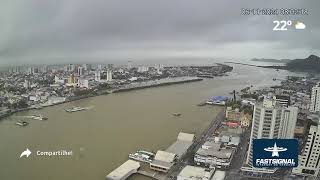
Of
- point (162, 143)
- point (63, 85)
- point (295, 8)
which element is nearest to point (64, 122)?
point (63, 85)

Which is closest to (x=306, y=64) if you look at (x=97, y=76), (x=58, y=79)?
(x=97, y=76)

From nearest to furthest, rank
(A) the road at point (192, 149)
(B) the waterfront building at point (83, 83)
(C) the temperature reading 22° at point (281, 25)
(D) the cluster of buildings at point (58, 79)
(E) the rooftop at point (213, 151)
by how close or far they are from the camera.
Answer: (C) the temperature reading 22° at point (281, 25) → (D) the cluster of buildings at point (58, 79) → (A) the road at point (192, 149) → (E) the rooftop at point (213, 151) → (B) the waterfront building at point (83, 83)

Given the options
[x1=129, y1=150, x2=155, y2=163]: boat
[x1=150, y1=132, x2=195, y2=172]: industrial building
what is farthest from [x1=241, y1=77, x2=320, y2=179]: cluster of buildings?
[x1=129, y1=150, x2=155, y2=163]: boat

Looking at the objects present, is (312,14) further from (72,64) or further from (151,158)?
(72,64)

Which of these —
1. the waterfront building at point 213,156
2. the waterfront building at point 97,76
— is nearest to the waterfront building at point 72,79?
the waterfront building at point 97,76

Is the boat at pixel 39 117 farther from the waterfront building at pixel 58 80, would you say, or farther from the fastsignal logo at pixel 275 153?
the fastsignal logo at pixel 275 153

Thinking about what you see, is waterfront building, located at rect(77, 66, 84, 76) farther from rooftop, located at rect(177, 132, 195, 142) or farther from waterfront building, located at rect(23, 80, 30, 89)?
rooftop, located at rect(177, 132, 195, 142)

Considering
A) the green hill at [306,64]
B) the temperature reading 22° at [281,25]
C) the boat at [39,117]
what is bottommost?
the boat at [39,117]
